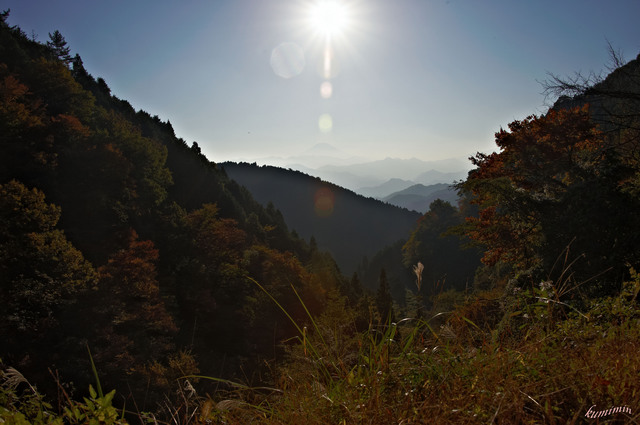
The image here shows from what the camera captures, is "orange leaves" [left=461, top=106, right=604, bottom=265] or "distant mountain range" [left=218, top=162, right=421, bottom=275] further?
"distant mountain range" [left=218, top=162, right=421, bottom=275]

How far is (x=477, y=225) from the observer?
50.1 feet

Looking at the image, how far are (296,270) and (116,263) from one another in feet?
69.5

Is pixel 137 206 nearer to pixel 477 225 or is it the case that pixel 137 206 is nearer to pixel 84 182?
pixel 84 182

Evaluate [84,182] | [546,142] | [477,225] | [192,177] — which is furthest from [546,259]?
[192,177]

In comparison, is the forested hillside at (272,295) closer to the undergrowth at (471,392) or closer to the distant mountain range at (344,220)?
the undergrowth at (471,392)

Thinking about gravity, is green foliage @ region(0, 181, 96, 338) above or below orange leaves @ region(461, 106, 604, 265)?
below

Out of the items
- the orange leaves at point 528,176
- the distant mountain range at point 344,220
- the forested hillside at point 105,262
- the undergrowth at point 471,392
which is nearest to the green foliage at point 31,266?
the forested hillside at point 105,262
